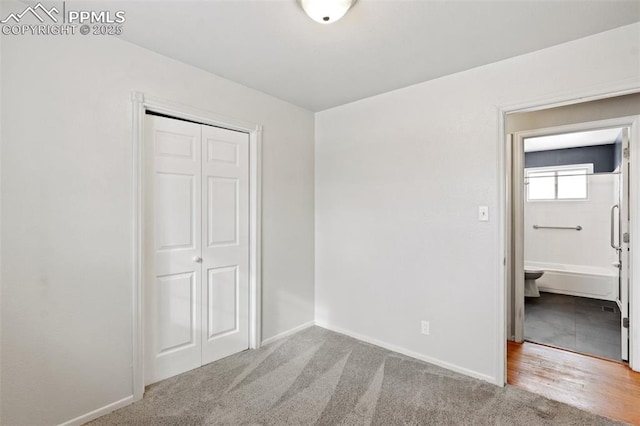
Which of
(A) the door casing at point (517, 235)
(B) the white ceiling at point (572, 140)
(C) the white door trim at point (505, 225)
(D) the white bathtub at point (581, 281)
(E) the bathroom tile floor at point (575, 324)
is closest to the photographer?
(C) the white door trim at point (505, 225)

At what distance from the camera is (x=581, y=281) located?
4.80 m

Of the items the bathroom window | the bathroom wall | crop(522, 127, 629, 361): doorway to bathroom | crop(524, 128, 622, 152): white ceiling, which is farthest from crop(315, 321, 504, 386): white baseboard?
the bathroom window

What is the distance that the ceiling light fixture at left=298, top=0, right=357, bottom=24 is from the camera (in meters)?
1.60

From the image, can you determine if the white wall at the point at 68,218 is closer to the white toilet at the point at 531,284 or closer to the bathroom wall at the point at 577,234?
the white toilet at the point at 531,284

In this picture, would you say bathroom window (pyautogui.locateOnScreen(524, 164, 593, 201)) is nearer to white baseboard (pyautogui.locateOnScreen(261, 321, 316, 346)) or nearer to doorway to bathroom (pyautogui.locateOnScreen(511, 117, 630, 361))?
doorway to bathroom (pyautogui.locateOnScreen(511, 117, 630, 361))

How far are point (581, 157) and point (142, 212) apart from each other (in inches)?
261

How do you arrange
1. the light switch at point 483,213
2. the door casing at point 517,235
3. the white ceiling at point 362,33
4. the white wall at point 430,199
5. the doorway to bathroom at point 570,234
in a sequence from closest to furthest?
1. the white ceiling at point 362,33
2. the white wall at point 430,199
3. the light switch at point 483,213
4. the door casing at point 517,235
5. the doorway to bathroom at point 570,234

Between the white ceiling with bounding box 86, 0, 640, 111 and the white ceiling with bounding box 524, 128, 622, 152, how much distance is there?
2.90 metres

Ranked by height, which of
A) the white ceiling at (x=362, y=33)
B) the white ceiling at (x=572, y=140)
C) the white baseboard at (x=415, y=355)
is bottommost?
the white baseboard at (x=415, y=355)

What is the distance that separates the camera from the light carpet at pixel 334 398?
→ 1.96 m

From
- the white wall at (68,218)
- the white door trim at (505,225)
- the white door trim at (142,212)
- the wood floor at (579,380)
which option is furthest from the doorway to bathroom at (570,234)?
the white wall at (68,218)

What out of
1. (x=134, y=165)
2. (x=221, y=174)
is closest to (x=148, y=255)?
(x=134, y=165)

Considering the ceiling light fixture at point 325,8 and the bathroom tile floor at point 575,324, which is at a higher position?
the ceiling light fixture at point 325,8

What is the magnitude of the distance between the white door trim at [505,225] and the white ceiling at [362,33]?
1.26 feet
